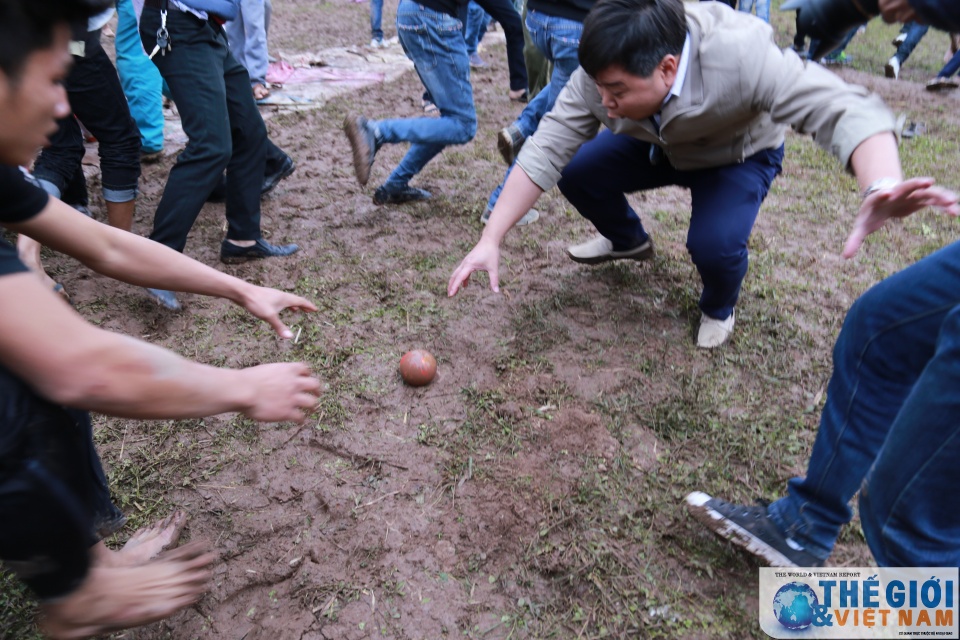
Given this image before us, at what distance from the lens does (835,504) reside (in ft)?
6.09

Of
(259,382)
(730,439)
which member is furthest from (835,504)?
(259,382)

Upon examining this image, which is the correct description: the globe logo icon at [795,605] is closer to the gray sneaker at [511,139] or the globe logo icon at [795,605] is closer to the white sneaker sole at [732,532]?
the white sneaker sole at [732,532]

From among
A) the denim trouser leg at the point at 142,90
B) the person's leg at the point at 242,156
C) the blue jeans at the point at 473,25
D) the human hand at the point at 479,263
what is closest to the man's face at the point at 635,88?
the human hand at the point at 479,263

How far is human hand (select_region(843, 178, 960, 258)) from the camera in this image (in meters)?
1.73

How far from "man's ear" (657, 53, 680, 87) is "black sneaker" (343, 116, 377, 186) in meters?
1.98

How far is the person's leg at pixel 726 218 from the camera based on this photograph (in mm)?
2773

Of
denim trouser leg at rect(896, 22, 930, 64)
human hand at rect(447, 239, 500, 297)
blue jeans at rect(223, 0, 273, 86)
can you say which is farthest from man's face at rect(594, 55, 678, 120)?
denim trouser leg at rect(896, 22, 930, 64)

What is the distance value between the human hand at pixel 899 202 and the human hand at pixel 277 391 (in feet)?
4.83

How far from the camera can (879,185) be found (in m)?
1.85

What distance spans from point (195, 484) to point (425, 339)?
1196 mm

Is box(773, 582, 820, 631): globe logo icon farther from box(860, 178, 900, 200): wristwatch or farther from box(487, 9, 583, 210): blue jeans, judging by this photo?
box(487, 9, 583, 210): blue jeans

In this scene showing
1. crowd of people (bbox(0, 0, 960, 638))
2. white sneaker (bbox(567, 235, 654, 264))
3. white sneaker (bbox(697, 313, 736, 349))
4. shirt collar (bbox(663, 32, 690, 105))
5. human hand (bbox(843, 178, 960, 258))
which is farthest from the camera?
white sneaker (bbox(567, 235, 654, 264))

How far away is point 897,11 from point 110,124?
331cm

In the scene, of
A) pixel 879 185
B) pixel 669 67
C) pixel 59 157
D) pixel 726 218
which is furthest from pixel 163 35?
Answer: pixel 879 185
